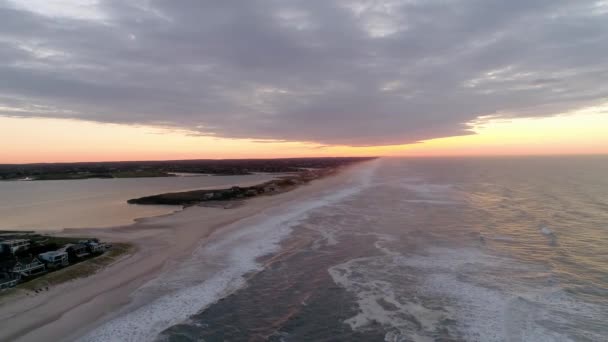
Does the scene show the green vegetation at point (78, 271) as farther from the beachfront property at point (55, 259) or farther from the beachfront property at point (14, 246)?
the beachfront property at point (14, 246)

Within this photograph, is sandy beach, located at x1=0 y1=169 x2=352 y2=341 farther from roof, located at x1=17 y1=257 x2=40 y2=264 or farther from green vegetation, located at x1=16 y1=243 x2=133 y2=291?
roof, located at x1=17 y1=257 x2=40 y2=264

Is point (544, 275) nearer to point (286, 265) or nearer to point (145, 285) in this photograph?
point (286, 265)

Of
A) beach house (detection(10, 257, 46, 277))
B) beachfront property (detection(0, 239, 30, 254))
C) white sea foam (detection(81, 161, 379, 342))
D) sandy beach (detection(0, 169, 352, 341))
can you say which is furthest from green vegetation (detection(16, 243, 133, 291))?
beachfront property (detection(0, 239, 30, 254))

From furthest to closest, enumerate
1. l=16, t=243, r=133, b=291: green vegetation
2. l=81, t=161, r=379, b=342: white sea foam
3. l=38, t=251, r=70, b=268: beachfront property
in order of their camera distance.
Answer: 1. l=38, t=251, r=70, b=268: beachfront property
2. l=16, t=243, r=133, b=291: green vegetation
3. l=81, t=161, r=379, b=342: white sea foam

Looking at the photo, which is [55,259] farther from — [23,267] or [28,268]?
[23,267]

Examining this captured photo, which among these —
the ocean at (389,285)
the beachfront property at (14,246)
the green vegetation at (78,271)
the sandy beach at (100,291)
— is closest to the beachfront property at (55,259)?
the green vegetation at (78,271)
